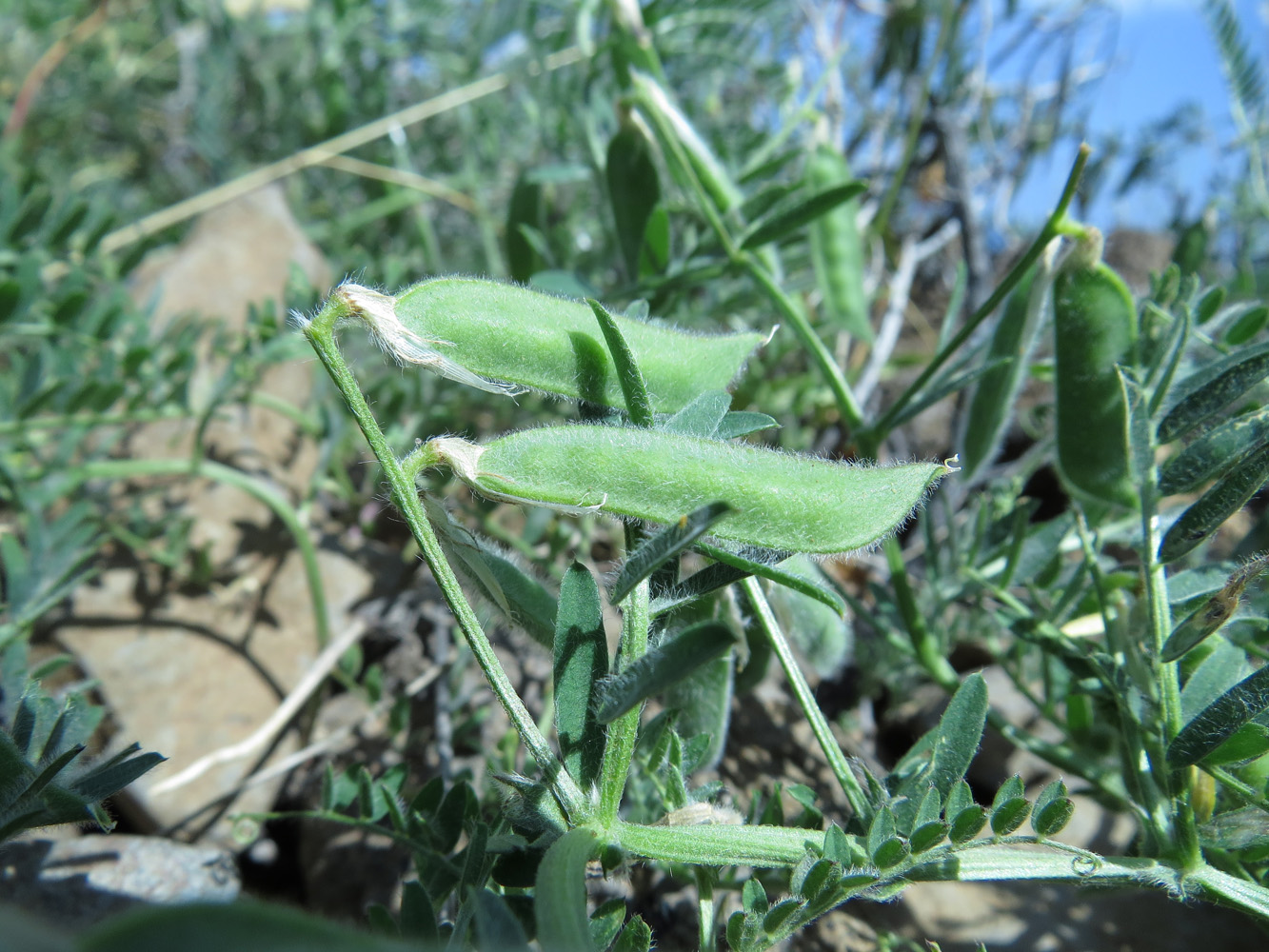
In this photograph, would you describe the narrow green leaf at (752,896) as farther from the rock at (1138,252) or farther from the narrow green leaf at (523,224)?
the rock at (1138,252)

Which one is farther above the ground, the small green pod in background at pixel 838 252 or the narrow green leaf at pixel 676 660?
→ the small green pod in background at pixel 838 252

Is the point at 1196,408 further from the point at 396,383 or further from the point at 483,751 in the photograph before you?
the point at 396,383

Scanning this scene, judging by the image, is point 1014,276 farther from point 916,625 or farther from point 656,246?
point 656,246

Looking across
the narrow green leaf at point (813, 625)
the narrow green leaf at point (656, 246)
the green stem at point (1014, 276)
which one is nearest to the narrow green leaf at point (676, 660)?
the narrow green leaf at point (813, 625)

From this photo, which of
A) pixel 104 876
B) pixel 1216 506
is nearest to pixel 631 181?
pixel 1216 506

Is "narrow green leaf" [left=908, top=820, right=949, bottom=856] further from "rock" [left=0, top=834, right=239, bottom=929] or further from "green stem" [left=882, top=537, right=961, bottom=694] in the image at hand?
"rock" [left=0, top=834, right=239, bottom=929]

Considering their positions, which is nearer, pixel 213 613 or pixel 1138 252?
pixel 213 613

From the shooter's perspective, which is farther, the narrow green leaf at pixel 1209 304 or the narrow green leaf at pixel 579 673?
the narrow green leaf at pixel 1209 304
